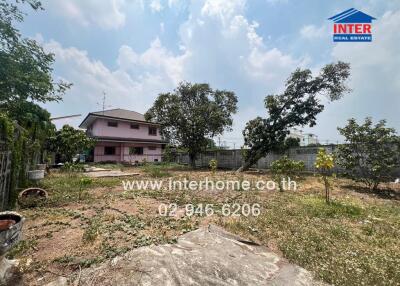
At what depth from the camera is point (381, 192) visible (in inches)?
392

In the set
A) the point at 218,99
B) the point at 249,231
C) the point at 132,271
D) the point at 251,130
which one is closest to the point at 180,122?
the point at 218,99

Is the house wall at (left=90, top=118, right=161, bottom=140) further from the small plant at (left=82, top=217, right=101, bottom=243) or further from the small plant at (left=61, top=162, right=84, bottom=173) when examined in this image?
the small plant at (left=82, top=217, right=101, bottom=243)

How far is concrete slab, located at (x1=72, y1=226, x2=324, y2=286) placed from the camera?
2756 mm

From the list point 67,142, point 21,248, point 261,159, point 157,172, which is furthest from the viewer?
point 261,159

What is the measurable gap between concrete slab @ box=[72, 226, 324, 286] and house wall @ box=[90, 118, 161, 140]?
22.3 meters

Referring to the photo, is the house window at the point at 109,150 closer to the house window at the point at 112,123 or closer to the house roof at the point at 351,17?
the house window at the point at 112,123

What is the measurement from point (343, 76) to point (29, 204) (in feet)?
62.2

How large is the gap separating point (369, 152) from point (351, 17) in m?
6.13

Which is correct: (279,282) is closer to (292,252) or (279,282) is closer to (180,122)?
(292,252)

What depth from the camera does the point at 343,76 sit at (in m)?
15.3

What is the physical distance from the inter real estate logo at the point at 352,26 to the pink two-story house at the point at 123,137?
20.9m

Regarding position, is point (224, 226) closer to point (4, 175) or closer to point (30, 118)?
point (4, 175)

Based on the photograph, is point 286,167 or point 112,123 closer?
point 286,167

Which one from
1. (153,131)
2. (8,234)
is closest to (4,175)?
(8,234)
